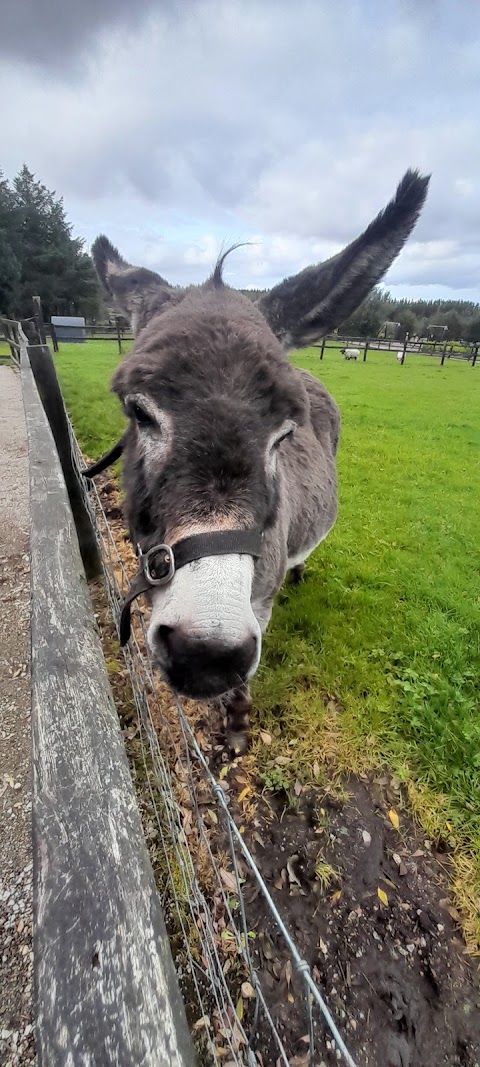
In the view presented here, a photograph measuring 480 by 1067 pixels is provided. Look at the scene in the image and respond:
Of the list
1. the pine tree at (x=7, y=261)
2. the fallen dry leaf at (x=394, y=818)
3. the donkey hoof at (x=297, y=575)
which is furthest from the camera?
the pine tree at (x=7, y=261)

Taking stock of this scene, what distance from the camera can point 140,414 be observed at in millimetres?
2066

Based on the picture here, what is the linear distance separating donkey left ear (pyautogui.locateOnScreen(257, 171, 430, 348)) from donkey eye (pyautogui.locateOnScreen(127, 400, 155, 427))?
3.83 ft

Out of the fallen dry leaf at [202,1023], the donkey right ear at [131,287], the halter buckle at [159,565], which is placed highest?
the donkey right ear at [131,287]

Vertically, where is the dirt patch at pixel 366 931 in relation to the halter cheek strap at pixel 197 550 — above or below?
below

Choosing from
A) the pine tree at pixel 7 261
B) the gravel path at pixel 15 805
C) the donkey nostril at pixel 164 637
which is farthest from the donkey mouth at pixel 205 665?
the pine tree at pixel 7 261

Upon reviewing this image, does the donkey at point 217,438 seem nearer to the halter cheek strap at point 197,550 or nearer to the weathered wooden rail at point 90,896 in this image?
the halter cheek strap at point 197,550

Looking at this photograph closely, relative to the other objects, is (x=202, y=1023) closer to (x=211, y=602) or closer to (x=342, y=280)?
(x=211, y=602)

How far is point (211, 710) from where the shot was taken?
11.7ft

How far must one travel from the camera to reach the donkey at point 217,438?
5.32 feet

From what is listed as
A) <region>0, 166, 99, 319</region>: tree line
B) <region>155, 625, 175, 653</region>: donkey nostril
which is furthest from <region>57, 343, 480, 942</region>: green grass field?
<region>0, 166, 99, 319</region>: tree line

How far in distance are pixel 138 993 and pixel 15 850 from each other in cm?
202

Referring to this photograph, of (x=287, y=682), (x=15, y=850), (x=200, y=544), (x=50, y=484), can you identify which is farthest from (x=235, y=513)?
(x=287, y=682)

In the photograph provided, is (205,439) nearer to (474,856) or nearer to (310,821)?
(310,821)

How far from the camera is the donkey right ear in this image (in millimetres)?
2951
